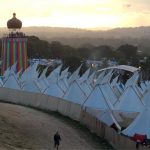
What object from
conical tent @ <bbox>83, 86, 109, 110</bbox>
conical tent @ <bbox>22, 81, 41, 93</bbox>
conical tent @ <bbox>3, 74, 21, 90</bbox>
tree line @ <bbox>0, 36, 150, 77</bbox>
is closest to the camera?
conical tent @ <bbox>83, 86, 109, 110</bbox>

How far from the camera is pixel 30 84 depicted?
46406mm

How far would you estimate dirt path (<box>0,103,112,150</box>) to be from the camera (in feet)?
83.4

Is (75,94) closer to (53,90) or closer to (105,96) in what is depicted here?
(53,90)

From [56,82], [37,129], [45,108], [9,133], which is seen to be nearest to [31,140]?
[9,133]

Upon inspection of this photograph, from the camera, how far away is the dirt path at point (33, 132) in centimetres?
2541

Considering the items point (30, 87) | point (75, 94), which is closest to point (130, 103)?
point (75, 94)

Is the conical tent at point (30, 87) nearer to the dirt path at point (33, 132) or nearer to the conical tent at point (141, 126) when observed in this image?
the dirt path at point (33, 132)

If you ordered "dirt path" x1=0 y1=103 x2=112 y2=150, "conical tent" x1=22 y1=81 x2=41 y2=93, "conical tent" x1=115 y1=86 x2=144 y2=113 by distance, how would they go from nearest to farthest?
"dirt path" x1=0 y1=103 x2=112 y2=150, "conical tent" x1=115 y1=86 x2=144 y2=113, "conical tent" x1=22 y1=81 x2=41 y2=93

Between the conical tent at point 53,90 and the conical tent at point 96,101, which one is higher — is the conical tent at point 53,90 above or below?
below

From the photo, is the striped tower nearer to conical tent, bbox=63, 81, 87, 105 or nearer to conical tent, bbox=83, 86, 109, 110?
conical tent, bbox=63, 81, 87, 105

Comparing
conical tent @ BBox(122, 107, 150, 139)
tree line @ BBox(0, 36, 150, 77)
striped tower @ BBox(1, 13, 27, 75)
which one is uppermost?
striped tower @ BBox(1, 13, 27, 75)

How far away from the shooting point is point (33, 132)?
28797mm

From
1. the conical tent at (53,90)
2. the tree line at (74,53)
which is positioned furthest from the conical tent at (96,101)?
the tree line at (74,53)

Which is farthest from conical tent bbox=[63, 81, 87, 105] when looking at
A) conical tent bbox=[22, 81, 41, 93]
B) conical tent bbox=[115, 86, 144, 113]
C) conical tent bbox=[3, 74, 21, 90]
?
conical tent bbox=[3, 74, 21, 90]
